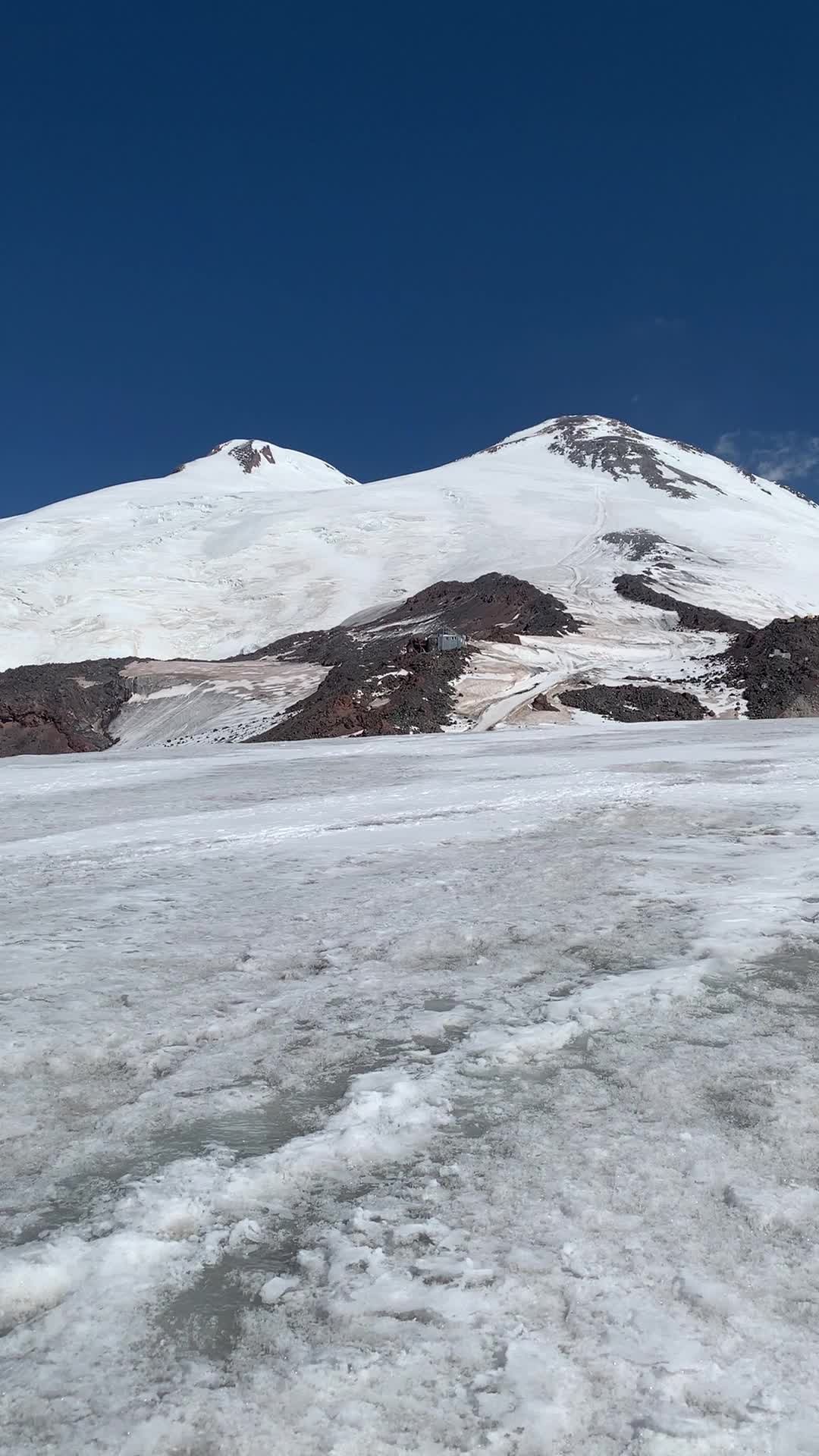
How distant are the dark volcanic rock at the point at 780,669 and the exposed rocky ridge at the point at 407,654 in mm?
6947

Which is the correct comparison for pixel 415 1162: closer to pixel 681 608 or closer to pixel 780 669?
pixel 780 669

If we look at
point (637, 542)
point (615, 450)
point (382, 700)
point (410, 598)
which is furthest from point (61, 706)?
point (615, 450)

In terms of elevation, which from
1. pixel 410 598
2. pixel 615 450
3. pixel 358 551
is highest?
pixel 615 450

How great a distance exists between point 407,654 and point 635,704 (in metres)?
6.87

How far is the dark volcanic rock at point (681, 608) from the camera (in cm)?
3466

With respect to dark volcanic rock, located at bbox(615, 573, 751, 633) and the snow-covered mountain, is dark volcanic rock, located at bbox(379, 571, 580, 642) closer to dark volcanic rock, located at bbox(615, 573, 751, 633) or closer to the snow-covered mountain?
the snow-covered mountain

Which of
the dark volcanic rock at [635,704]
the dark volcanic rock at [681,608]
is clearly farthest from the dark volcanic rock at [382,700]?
the dark volcanic rock at [681,608]

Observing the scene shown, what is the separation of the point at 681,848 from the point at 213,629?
43.5m

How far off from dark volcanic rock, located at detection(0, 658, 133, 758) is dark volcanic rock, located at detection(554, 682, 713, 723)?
13051 mm

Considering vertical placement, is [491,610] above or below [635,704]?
above

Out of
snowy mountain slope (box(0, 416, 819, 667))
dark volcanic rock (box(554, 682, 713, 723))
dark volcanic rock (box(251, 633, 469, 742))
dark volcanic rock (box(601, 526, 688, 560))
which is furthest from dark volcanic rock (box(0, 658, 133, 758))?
dark volcanic rock (box(601, 526, 688, 560))

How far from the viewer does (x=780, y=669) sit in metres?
22.3

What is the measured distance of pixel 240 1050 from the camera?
8.96 ft

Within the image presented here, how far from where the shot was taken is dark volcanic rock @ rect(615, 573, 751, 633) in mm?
34656
